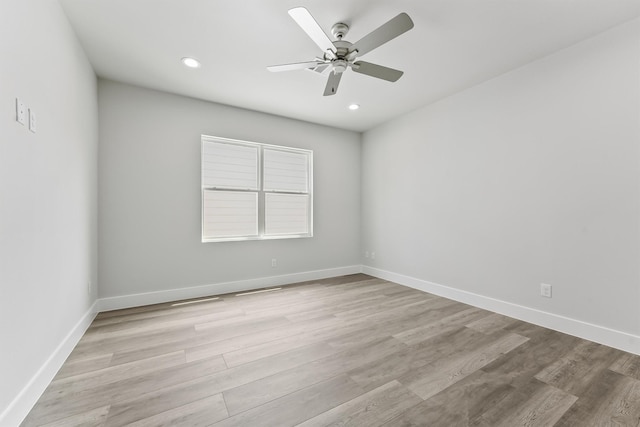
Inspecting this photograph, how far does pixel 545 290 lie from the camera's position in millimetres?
2678

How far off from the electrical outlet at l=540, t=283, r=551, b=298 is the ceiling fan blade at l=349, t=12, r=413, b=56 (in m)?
2.77

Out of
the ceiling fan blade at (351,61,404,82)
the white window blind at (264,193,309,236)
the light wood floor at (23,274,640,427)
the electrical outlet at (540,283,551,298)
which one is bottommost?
the light wood floor at (23,274,640,427)

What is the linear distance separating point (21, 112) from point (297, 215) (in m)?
3.35

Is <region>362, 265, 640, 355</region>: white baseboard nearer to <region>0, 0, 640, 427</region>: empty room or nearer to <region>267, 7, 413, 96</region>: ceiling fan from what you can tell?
<region>0, 0, 640, 427</region>: empty room

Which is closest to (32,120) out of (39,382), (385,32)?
(39,382)

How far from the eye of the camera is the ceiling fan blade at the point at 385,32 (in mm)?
1764

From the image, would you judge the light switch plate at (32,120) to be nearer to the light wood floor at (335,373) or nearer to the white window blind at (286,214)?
the light wood floor at (335,373)

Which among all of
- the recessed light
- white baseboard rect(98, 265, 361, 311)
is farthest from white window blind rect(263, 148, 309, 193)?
the recessed light

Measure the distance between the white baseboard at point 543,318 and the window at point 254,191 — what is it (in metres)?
2.17

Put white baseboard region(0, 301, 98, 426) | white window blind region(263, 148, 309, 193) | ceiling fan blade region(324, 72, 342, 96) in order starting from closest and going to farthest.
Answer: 1. white baseboard region(0, 301, 98, 426)
2. ceiling fan blade region(324, 72, 342, 96)
3. white window blind region(263, 148, 309, 193)

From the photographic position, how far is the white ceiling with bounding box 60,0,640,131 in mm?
2029

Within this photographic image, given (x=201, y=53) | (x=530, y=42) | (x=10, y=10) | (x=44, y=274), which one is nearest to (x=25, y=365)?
(x=44, y=274)

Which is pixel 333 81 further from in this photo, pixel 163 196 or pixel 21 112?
pixel 163 196

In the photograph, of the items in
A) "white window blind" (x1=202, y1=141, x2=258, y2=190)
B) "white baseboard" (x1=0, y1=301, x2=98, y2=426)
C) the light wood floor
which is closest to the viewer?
"white baseboard" (x1=0, y1=301, x2=98, y2=426)
